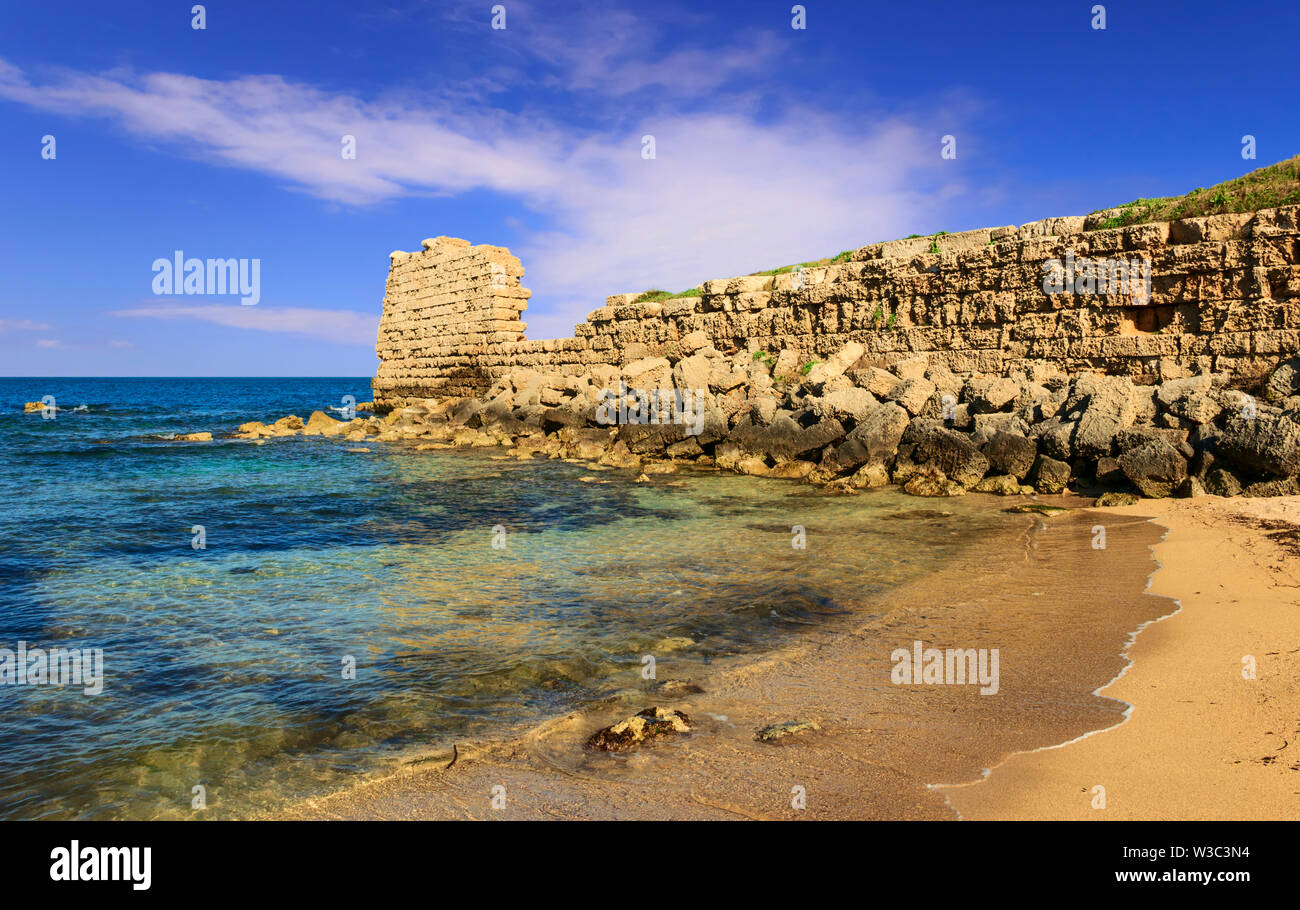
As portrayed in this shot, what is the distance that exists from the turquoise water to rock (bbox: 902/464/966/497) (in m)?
0.47

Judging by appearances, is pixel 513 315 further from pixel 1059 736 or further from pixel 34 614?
pixel 1059 736

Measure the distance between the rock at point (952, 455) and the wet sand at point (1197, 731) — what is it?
5.12 meters

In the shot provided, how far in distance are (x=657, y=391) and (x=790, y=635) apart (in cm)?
1150

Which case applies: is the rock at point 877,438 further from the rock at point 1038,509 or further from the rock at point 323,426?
the rock at point 323,426

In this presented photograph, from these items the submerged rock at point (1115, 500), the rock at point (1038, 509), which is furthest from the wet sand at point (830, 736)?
the submerged rock at point (1115, 500)

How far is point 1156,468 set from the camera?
9.70 m

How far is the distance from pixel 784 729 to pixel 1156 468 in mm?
8120

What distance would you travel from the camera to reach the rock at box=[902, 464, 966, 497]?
1129cm

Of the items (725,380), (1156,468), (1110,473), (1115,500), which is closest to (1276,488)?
(1156,468)

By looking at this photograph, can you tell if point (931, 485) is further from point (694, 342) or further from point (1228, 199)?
point (694, 342)

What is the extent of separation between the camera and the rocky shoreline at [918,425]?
963 cm

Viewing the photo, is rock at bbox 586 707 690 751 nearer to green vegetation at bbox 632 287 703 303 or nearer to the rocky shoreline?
the rocky shoreline

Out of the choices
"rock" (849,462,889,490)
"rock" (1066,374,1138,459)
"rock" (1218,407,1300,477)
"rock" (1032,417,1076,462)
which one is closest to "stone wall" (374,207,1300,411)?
"rock" (1066,374,1138,459)
